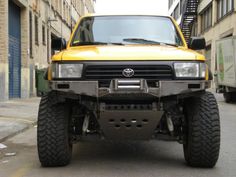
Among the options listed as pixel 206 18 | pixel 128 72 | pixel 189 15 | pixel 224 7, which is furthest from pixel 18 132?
pixel 189 15

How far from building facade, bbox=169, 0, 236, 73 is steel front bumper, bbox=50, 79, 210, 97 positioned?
89.5 ft

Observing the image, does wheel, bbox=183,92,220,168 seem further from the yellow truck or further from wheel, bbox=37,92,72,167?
wheel, bbox=37,92,72,167

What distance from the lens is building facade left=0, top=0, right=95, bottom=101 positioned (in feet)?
61.4

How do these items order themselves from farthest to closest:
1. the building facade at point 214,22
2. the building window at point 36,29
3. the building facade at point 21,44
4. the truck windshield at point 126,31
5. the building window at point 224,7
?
the building window at point 224,7
the building facade at point 214,22
the building window at point 36,29
the building facade at point 21,44
the truck windshield at point 126,31

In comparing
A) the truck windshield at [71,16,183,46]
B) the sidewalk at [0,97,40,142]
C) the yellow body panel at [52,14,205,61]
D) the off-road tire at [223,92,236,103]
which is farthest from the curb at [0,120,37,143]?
the off-road tire at [223,92,236,103]

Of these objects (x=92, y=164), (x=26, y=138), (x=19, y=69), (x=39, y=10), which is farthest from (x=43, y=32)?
(x=92, y=164)

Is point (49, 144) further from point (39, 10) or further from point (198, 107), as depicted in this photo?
point (39, 10)

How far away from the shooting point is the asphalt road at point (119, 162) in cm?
587

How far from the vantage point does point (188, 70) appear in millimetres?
5723

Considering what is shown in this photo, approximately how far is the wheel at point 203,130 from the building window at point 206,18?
122 ft

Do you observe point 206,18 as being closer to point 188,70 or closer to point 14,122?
point 14,122

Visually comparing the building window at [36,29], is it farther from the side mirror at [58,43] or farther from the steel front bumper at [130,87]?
the steel front bumper at [130,87]

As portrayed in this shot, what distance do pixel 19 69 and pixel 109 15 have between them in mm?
16213

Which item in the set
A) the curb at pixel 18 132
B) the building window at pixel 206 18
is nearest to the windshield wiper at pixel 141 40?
the curb at pixel 18 132
